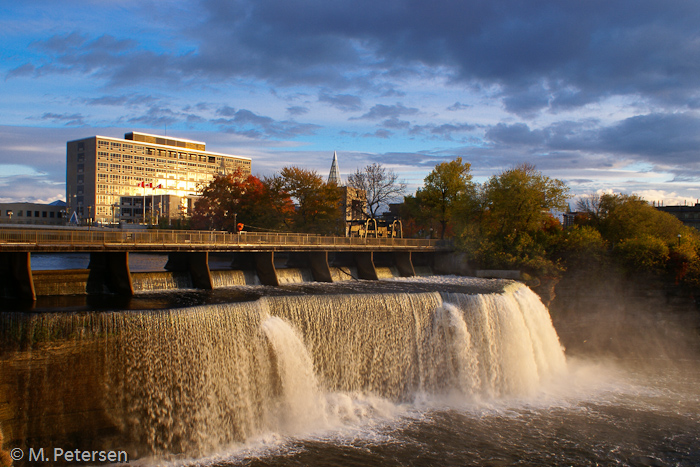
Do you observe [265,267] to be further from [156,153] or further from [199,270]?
[156,153]

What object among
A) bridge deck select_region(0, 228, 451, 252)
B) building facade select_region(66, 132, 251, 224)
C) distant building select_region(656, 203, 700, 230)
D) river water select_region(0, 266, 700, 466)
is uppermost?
building facade select_region(66, 132, 251, 224)

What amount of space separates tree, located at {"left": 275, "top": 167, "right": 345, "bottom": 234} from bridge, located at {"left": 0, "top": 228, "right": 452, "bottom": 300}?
8731 mm

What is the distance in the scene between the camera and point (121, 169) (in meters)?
136

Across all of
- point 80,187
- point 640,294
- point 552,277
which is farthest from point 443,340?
point 80,187

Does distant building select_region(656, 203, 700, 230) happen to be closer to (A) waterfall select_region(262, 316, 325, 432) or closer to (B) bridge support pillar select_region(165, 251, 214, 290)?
(B) bridge support pillar select_region(165, 251, 214, 290)

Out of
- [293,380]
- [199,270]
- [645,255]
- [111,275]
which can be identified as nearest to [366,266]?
[199,270]

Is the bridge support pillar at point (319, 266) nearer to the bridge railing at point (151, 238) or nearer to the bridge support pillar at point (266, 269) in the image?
the bridge railing at point (151, 238)

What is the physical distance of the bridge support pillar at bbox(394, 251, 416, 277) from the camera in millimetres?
41700

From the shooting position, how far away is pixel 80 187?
13250 centimetres

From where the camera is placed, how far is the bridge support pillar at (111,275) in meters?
24.9

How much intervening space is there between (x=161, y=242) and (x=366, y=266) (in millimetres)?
17007

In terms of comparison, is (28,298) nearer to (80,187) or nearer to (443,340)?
(443,340)

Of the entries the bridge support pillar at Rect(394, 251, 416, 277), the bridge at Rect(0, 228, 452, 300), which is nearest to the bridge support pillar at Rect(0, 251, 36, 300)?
the bridge at Rect(0, 228, 452, 300)

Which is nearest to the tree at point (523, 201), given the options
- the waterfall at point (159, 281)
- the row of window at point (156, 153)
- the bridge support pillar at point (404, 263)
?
the bridge support pillar at point (404, 263)
